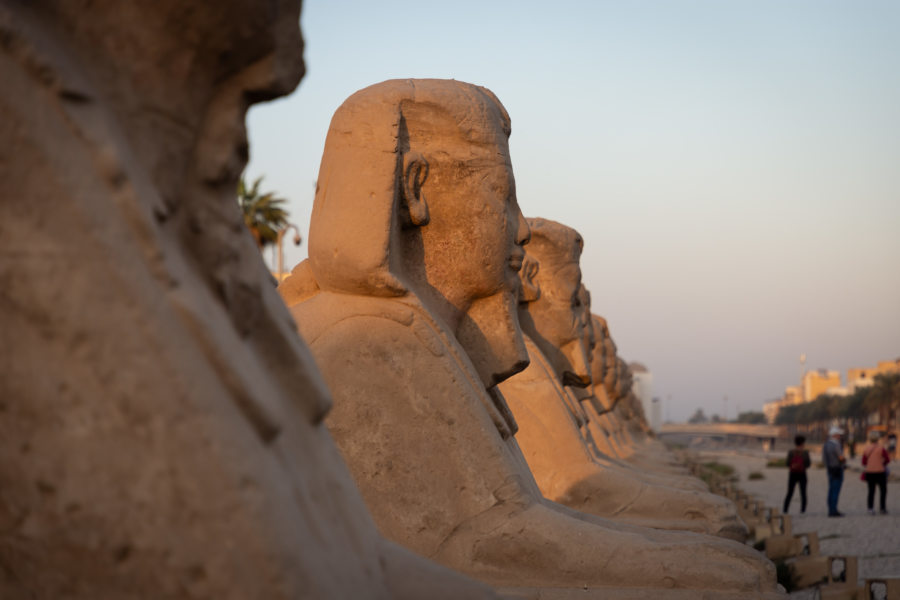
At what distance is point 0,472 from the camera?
62.6 inches

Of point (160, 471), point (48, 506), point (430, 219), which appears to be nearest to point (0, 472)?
point (48, 506)

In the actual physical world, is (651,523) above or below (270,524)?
below

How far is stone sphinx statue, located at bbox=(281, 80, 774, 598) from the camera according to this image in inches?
131

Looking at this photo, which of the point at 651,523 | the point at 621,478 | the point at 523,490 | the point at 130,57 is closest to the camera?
the point at 130,57

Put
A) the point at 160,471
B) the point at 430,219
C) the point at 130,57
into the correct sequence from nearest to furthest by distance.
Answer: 1. the point at 160,471
2. the point at 130,57
3. the point at 430,219

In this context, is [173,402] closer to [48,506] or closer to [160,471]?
[160,471]

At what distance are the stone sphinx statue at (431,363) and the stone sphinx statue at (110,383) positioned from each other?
1.68 meters

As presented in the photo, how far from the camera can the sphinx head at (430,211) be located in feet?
11.7

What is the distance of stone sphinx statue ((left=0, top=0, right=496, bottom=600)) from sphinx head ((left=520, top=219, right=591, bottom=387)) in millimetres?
6429

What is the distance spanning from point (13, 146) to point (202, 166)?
1.12 ft

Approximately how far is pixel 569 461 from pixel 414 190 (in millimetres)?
2750

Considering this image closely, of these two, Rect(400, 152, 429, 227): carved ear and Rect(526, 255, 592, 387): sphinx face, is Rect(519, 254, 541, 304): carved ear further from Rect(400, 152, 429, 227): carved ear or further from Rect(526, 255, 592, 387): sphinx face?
Rect(400, 152, 429, 227): carved ear

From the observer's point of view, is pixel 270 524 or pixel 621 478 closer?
pixel 270 524

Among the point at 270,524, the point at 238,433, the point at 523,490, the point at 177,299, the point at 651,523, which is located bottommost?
the point at 651,523
